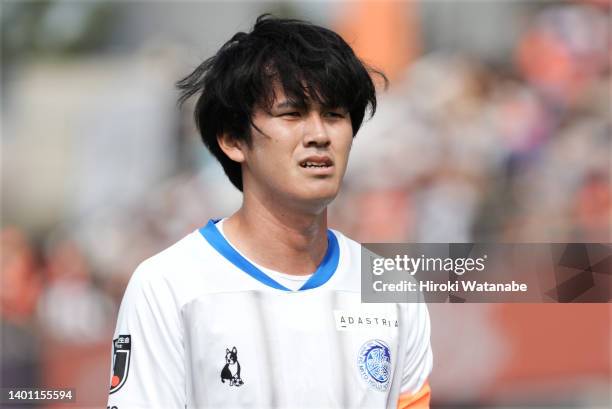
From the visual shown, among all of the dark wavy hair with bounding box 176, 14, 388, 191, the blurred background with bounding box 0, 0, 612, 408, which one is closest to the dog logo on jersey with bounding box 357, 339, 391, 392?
the dark wavy hair with bounding box 176, 14, 388, 191

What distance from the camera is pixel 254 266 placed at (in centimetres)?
311

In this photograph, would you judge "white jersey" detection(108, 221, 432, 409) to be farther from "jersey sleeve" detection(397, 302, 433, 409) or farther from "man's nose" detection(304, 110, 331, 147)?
"man's nose" detection(304, 110, 331, 147)

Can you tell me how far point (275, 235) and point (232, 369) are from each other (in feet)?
1.35

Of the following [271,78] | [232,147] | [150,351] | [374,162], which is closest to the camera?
[150,351]

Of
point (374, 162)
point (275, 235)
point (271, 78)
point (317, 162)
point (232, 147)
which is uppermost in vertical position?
point (374, 162)

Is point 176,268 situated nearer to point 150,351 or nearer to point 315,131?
point 150,351

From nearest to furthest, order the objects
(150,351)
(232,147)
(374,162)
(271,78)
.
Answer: (150,351)
(271,78)
(232,147)
(374,162)

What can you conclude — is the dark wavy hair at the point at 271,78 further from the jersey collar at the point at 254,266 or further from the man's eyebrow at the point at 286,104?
the jersey collar at the point at 254,266

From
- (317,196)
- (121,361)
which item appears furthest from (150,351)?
(317,196)

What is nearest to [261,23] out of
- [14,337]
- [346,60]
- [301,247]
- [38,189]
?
[346,60]

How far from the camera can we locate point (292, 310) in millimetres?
3074

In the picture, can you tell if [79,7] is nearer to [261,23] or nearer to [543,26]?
[543,26]

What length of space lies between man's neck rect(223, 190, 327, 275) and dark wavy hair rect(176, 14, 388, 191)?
0.19m

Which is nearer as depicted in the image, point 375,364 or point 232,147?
point 375,364
